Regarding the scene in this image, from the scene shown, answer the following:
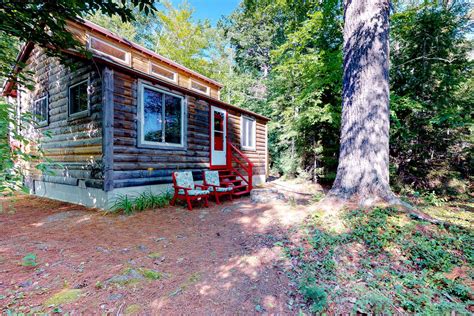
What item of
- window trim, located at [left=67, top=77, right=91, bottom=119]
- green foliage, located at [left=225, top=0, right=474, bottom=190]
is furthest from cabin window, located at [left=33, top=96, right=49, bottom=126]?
green foliage, located at [left=225, top=0, right=474, bottom=190]

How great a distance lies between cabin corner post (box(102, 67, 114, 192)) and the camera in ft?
16.0

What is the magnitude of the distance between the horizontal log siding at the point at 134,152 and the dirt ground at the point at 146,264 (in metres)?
1.25

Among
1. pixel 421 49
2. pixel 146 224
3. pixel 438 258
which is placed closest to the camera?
pixel 438 258

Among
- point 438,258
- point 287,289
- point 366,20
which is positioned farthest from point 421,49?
point 287,289

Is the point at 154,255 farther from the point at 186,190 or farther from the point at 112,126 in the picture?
the point at 112,126

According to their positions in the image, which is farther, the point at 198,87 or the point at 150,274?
the point at 198,87

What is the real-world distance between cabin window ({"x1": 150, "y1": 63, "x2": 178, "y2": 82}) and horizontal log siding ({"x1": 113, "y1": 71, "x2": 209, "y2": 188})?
176 inches

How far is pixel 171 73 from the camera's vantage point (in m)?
10.7

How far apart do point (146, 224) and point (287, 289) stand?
10.2ft

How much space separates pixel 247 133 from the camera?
9.75 meters

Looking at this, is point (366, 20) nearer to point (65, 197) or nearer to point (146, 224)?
point (146, 224)

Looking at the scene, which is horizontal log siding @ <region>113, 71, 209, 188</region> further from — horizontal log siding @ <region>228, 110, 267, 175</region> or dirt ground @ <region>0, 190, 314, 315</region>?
horizontal log siding @ <region>228, 110, 267, 175</region>

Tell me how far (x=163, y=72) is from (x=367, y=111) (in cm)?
955

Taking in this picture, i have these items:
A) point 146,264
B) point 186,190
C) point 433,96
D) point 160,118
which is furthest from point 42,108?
point 433,96
